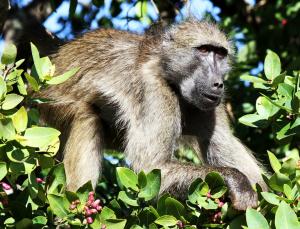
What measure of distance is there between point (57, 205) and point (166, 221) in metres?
0.72

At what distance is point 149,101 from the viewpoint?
20.4ft

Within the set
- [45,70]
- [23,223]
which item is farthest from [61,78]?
[23,223]

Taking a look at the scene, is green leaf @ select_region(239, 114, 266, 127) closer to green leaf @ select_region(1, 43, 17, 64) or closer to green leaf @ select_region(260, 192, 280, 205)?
green leaf @ select_region(260, 192, 280, 205)

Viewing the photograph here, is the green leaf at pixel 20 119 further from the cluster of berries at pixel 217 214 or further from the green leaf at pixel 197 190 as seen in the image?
the cluster of berries at pixel 217 214

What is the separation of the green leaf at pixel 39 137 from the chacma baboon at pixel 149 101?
1.98 metres

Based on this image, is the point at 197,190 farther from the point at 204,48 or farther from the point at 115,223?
the point at 204,48

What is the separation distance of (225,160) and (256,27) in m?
4.14

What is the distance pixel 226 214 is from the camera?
447 centimetres

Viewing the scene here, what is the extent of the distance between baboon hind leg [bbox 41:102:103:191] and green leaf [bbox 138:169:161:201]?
1.89 m

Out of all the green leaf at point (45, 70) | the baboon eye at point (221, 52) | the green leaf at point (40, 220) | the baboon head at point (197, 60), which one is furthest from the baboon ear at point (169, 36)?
the green leaf at point (40, 220)

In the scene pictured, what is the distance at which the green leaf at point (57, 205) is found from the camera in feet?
13.9

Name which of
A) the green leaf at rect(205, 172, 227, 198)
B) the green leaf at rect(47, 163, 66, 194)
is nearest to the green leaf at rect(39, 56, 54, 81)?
the green leaf at rect(47, 163, 66, 194)

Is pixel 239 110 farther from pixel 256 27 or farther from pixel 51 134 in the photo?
pixel 51 134

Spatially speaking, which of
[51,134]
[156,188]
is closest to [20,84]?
[51,134]
